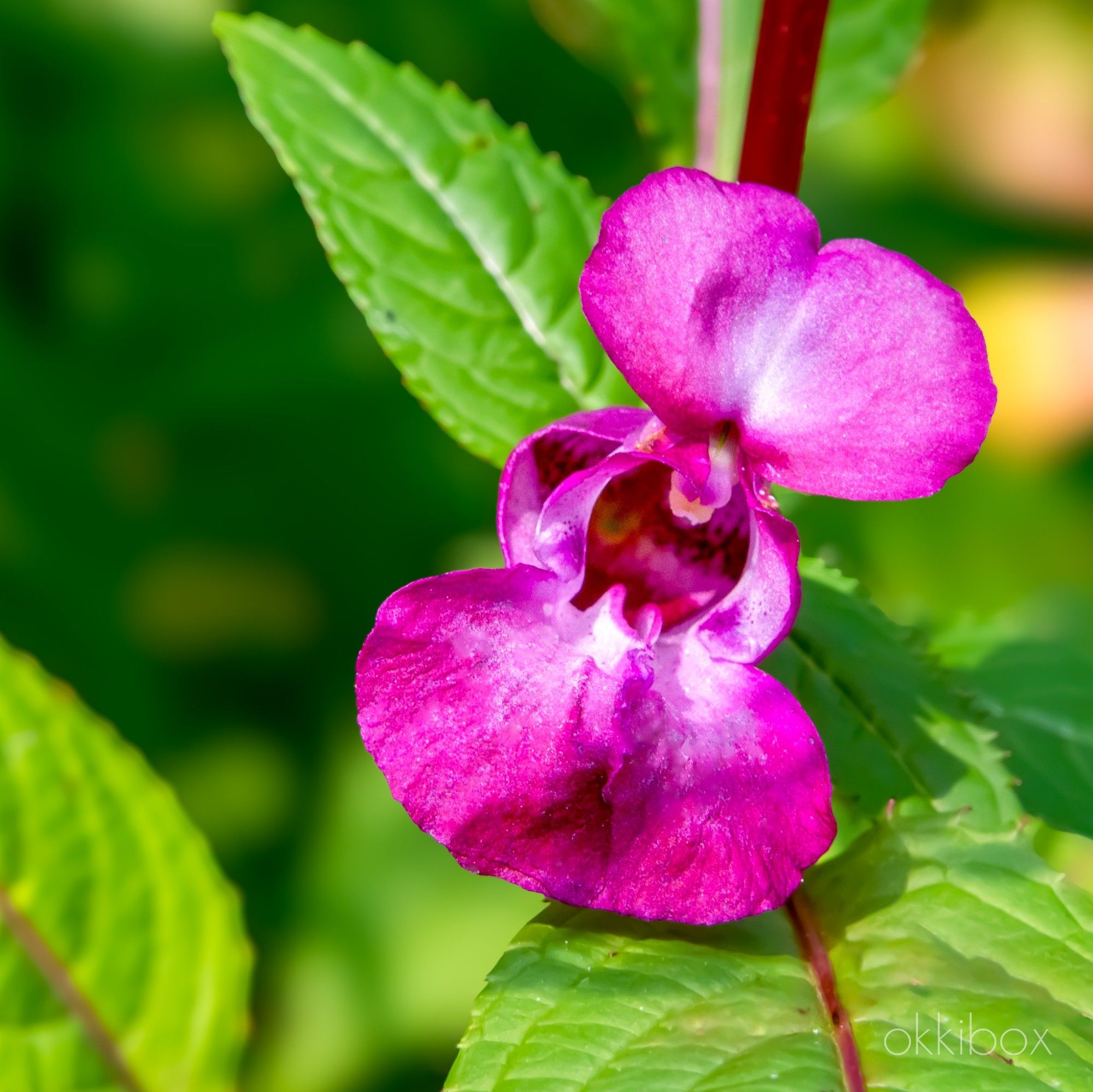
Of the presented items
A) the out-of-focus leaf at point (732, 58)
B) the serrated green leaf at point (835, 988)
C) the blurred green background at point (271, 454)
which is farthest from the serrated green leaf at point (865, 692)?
the blurred green background at point (271, 454)

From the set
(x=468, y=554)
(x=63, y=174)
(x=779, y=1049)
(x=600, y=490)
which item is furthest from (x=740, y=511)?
(x=63, y=174)

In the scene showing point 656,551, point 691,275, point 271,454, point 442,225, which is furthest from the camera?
point 271,454

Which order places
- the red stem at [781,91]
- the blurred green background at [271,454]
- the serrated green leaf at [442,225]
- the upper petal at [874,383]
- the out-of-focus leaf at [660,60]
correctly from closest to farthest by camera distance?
the upper petal at [874,383], the red stem at [781,91], the serrated green leaf at [442,225], the out-of-focus leaf at [660,60], the blurred green background at [271,454]

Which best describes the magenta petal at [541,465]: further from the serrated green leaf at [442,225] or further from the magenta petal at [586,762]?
the serrated green leaf at [442,225]

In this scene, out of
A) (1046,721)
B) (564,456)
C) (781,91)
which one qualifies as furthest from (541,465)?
(1046,721)

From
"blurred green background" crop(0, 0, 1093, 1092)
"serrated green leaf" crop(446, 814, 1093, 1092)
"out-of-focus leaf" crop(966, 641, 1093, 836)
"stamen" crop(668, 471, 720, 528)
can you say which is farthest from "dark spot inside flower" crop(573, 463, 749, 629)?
"blurred green background" crop(0, 0, 1093, 1092)

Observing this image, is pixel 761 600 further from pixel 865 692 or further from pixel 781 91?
pixel 781 91
